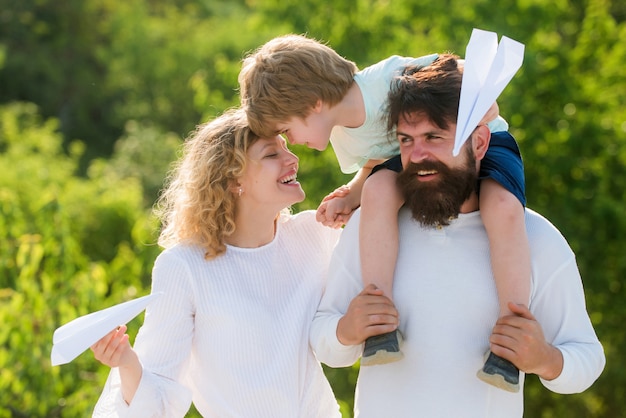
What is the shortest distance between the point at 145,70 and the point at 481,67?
21084 mm

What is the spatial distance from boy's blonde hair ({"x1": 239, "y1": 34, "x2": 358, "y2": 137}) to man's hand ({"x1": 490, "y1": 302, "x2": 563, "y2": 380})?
0.91 meters

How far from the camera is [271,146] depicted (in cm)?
301

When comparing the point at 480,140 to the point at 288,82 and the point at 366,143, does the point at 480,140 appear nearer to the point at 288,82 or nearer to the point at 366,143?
the point at 366,143

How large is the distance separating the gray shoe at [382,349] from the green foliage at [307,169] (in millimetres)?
2624

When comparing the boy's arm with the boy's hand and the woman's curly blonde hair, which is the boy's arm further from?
the woman's curly blonde hair

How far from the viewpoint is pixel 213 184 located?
3004 mm

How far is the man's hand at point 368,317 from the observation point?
2.57 m

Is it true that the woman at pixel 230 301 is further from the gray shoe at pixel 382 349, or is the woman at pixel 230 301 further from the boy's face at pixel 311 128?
the gray shoe at pixel 382 349

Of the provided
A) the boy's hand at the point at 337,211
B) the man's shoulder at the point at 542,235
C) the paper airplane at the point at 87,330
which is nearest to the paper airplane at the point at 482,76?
the man's shoulder at the point at 542,235

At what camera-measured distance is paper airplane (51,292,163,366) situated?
2.45m

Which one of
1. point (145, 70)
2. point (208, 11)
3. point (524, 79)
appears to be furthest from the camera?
point (208, 11)

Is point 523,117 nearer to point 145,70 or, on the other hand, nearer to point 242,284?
point 242,284

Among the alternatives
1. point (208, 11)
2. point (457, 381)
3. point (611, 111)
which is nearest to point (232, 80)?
point (611, 111)

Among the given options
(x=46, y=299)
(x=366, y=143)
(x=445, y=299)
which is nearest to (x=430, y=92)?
(x=366, y=143)
